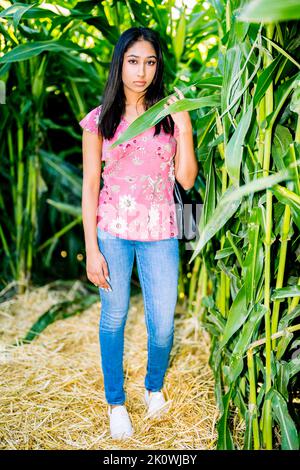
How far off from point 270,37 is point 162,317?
0.58m

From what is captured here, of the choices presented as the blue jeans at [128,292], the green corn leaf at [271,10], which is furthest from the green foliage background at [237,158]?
the blue jeans at [128,292]

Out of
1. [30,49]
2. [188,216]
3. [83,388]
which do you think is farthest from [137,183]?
[83,388]

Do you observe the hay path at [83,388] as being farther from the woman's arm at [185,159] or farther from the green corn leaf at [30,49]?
the green corn leaf at [30,49]

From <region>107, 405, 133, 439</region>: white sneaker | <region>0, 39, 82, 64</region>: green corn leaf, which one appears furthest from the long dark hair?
<region>107, 405, 133, 439</region>: white sneaker

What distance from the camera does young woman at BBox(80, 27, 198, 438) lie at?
987 mm

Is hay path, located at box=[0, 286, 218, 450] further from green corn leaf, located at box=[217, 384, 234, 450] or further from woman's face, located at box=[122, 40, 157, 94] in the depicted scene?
woman's face, located at box=[122, 40, 157, 94]

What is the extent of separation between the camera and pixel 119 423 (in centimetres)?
111

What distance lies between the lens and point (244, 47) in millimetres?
801

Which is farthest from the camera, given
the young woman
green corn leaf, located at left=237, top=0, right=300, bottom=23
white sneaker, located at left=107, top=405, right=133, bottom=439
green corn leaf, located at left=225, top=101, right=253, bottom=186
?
white sneaker, located at left=107, top=405, right=133, bottom=439

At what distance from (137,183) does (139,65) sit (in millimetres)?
223

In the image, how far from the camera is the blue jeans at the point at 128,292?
1046mm

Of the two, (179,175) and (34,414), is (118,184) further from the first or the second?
(34,414)

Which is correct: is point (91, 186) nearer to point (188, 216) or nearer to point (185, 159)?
point (185, 159)
